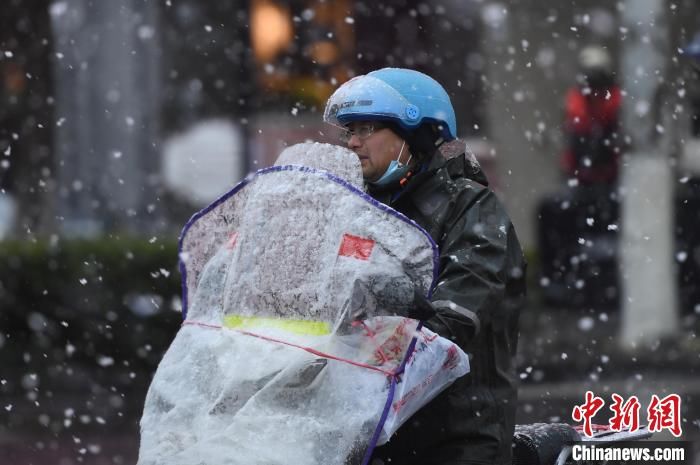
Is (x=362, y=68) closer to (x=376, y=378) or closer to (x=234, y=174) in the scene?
(x=234, y=174)

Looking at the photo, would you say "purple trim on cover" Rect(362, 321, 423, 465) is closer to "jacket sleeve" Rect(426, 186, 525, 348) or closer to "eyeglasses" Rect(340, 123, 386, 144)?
"jacket sleeve" Rect(426, 186, 525, 348)

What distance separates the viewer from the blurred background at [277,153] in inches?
467

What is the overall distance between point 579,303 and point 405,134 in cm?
1200

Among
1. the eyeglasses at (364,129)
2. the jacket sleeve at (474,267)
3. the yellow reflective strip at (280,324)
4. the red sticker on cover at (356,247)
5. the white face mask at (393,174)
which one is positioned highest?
the eyeglasses at (364,129)

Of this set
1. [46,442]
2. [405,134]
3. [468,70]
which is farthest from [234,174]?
[405,134]

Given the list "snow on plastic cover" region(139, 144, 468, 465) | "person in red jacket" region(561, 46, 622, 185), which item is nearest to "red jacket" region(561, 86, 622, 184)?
"person in red jacket" region(561, 46, 622, 185)

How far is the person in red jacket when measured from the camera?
1644cm

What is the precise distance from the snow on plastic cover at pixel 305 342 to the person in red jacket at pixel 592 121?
13.0m

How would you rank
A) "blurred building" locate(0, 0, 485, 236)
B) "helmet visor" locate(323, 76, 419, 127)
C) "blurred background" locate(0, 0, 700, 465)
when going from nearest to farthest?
1. "helmet visor" locate(323, 76, 419, 127)
2. "blurred background" locate(0, 0, 700, 465)
3. "blurred building" locate(0, 0, 485, 236)

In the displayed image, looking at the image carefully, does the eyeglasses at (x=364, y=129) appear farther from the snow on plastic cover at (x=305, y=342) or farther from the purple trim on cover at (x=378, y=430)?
the purple trim on cover at (x=378, y=430)

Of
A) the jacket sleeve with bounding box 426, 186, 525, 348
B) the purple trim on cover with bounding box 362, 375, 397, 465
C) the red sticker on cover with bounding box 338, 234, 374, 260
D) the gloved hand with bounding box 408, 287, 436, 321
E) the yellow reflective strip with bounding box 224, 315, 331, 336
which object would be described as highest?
the jacket sleeve with bounding box 426, 186, 525, 348

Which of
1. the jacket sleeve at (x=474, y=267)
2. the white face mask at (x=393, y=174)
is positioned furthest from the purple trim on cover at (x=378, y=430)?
the white face mask at (x=393, y=174)

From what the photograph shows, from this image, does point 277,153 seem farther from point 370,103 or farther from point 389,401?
point 389,401

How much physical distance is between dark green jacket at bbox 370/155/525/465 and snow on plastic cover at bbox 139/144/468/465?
23 centimetres
